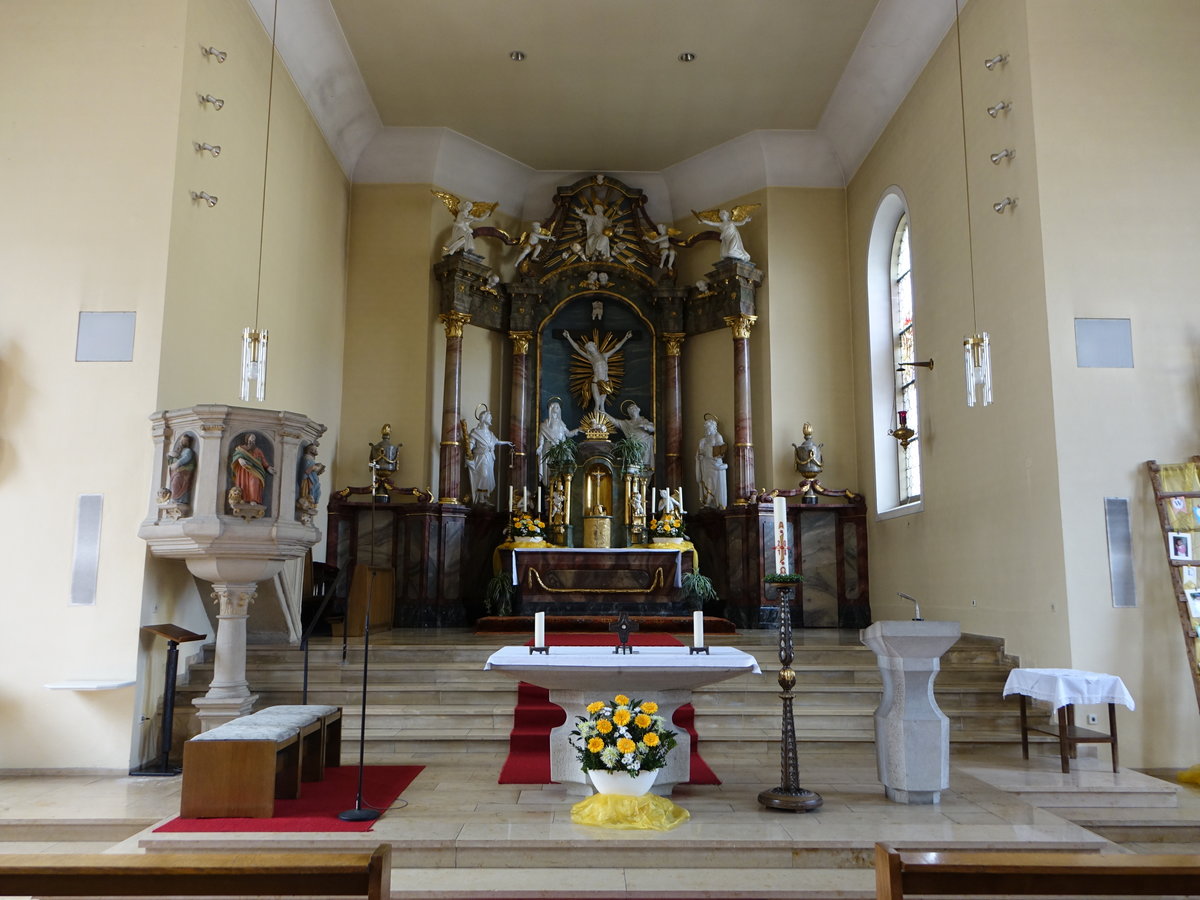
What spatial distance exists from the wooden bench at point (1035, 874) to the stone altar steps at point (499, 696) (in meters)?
4.79

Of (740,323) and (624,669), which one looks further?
(740,323)

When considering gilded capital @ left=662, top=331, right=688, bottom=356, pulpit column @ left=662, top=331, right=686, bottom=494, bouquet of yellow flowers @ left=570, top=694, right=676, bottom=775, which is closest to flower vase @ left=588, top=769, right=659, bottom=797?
bouquet of yellow flowers @ left=570, top=694, right=676, bottom=775

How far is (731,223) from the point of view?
500 inches

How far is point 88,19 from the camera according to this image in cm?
786

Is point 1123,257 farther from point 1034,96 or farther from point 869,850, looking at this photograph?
point 869,850

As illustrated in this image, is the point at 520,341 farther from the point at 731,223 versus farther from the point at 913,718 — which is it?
the point at 913,718

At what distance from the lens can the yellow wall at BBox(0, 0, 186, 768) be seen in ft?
23.0

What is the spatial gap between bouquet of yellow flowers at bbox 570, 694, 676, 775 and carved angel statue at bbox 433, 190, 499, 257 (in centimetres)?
828

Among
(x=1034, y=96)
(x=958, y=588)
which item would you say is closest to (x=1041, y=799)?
(x=958, y=588)

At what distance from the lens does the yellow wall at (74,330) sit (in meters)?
7.00

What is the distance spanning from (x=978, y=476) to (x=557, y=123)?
714 cm

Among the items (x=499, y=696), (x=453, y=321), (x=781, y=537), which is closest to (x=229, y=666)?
(x=499, y=696)

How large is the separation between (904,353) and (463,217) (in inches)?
232

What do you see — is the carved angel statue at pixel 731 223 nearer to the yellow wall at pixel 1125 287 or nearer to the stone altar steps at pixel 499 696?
Result: the yellow wall at pixel 1125 287
